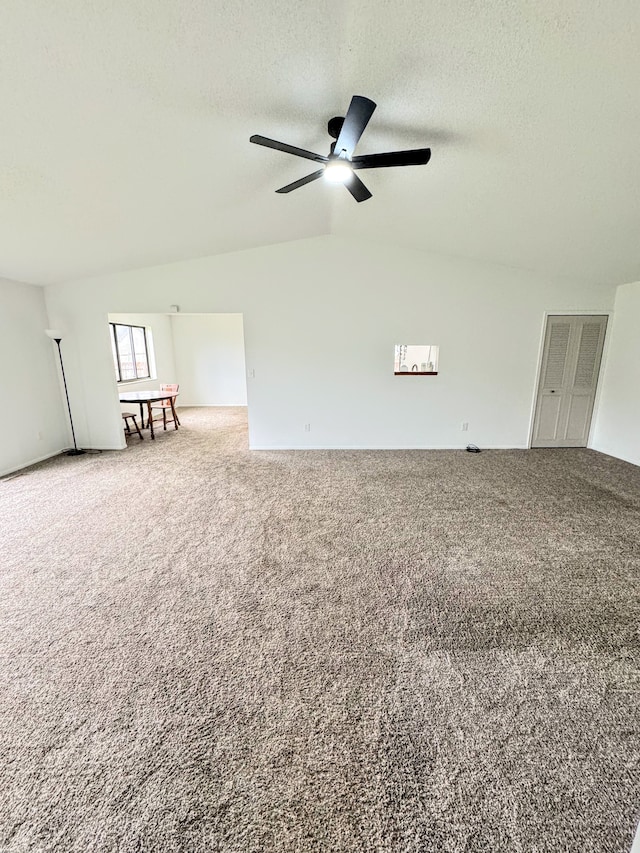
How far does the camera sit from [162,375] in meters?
8.24

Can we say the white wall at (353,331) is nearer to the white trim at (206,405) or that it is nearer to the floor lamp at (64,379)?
the floor lamp at (64,379)

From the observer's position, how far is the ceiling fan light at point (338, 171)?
7.48 feet

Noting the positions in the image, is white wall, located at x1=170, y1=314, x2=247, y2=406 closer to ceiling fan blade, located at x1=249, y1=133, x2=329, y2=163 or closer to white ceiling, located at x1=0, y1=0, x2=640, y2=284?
white ceiling, located at x1=0, y1=0, x2=640, y2=284

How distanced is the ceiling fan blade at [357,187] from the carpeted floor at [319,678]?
8.78 ft

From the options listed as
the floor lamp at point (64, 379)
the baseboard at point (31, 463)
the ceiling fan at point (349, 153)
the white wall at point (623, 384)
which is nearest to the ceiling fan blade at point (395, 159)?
the ceiling fan at point (349, 153)

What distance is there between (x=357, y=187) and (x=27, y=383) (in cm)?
477

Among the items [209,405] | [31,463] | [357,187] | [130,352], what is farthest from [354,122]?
[209,405]

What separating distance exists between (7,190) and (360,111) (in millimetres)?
2556

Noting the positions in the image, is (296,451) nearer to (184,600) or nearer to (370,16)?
(184,600)

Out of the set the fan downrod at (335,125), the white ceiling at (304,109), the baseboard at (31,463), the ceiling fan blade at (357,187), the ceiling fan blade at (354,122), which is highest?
the fan downrod at (335,125)

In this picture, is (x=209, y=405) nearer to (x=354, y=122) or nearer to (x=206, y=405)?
(x=206, y=405)

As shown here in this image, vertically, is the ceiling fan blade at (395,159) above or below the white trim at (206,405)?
above

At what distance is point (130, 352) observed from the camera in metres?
7.43

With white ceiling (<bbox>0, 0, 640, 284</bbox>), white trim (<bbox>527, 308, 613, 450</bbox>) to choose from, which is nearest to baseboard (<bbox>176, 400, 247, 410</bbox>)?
white ceiling (<bbox>0, 0, 640, 284</bbox>)
